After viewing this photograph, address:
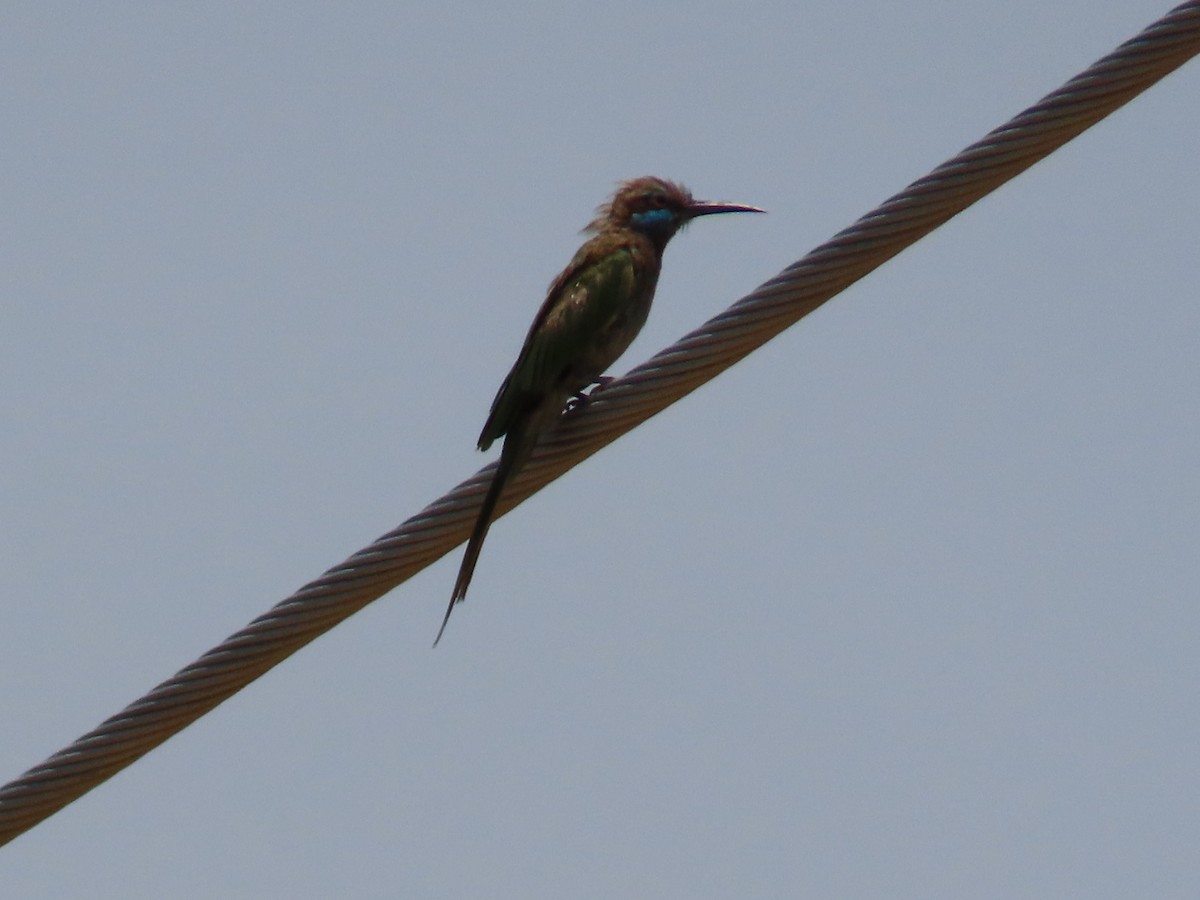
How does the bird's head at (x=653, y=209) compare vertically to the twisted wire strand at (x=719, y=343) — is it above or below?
above

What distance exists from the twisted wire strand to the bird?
50 centimetres

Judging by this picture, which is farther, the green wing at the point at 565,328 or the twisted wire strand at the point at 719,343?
the green wing at the point at 565,328

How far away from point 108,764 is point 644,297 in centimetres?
273

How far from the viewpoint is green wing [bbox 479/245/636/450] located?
5180 millimetres

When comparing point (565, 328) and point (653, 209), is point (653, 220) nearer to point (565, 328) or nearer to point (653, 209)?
point (653, 209)

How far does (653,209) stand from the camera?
6352 mm


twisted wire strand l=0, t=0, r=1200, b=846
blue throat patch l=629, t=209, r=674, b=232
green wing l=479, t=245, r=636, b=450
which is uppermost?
blue throat patch l=629, t=209, r=674, b=232

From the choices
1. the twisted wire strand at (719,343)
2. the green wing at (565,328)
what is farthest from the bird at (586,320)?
the twisted wire strand at (719,343)

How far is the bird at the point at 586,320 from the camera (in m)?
4.90

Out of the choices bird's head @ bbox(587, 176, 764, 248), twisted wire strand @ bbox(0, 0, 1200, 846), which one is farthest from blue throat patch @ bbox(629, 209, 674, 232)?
twisted wire strand @ bbox(0, 0, 1200, 846)

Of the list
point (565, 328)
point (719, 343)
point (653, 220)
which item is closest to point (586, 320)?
point (565, 328)

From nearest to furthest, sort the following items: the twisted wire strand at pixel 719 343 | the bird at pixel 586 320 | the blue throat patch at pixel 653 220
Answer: the twisted wire strand at pixel 719 343 → the bird at pixel 586 320 → the blue throat patch at pixel 653 220

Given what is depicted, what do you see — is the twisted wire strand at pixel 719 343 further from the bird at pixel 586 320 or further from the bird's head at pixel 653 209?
the bird's head at pixel 653 209

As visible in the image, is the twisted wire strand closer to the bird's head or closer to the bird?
the bird
